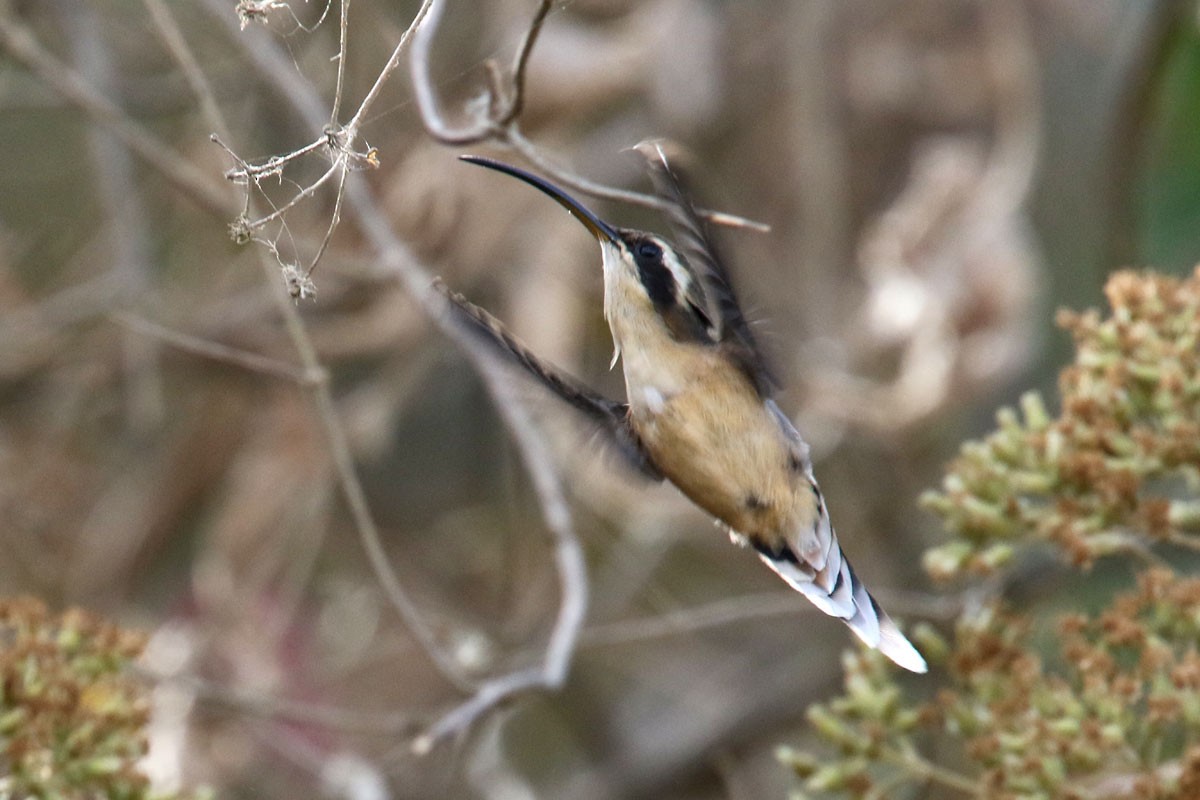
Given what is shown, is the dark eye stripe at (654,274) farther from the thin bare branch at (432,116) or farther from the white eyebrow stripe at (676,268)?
the thin bare branch at (432,116)

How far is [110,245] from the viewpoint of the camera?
405 centimetres

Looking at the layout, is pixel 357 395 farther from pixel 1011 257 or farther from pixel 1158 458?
pixel 1158 458

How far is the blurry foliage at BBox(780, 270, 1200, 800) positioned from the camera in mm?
1664

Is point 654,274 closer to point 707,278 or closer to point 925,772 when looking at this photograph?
point 707,278

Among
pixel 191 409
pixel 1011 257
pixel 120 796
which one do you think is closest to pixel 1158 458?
pixel 120 796

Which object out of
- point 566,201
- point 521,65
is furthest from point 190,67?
point 566,201

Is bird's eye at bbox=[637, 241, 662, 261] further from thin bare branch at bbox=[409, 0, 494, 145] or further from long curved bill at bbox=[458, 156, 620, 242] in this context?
thin bare branch at bbox=[409, 0, 494, 145]

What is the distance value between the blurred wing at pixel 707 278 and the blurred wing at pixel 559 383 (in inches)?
6.7

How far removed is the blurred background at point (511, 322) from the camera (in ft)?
10.5

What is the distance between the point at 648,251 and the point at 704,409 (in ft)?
0.92

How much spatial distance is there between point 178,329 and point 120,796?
6.37 ft

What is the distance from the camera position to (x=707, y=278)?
1.64 metres

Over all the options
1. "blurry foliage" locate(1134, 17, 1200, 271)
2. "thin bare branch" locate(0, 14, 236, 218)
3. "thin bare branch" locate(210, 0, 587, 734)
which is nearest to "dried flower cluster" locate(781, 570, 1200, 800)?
"thin bare branch" locate(210, 0, 587, 734)

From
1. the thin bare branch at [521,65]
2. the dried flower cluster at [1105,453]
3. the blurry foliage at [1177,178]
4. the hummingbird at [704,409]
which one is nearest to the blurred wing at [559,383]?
the hummingbird at [704,409]
